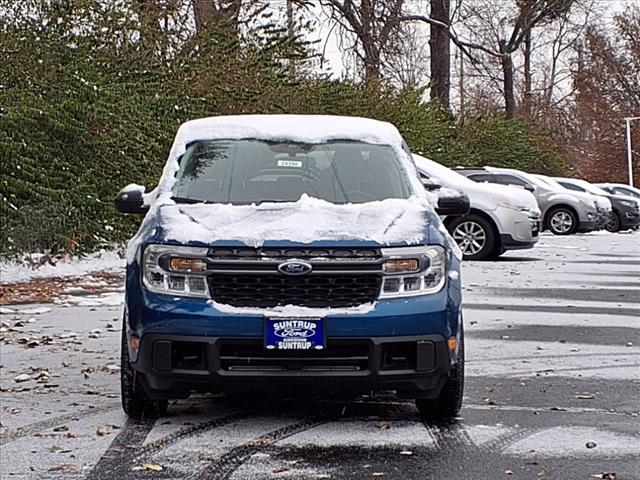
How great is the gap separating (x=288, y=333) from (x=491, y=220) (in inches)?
444

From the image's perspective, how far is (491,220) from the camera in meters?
16.4

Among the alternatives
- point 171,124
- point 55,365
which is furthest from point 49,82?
point 55,365

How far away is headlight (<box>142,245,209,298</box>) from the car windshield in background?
823 mm

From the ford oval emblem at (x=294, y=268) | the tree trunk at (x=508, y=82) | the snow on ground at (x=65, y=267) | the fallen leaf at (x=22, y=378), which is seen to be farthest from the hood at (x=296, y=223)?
the tree trunk at (x=508, y=82)

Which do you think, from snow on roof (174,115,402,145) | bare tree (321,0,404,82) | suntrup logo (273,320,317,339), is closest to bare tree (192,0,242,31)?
bare tree (321,0,404,82)

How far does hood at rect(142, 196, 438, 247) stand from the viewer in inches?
224

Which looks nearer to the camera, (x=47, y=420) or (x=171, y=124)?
(x=47, y=420)

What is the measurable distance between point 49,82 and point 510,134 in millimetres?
23288

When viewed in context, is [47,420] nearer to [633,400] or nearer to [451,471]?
[451,471]

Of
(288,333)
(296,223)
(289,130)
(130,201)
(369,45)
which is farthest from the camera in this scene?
(369,45)

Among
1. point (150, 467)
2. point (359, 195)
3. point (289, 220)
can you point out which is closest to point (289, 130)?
point (359, 195)

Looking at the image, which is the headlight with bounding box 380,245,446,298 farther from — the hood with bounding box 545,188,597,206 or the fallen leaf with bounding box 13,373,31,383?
the hood with bounding box 545,188,597,206

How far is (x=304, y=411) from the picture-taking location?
249 inches

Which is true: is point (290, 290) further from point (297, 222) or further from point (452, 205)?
point (452, 205)
